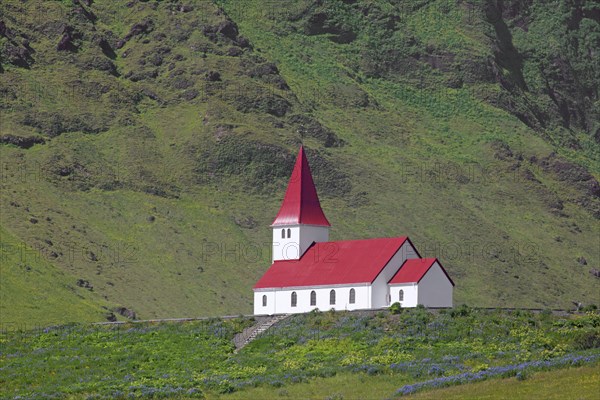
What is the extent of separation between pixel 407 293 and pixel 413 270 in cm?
169

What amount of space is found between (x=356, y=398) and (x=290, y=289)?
3004cm

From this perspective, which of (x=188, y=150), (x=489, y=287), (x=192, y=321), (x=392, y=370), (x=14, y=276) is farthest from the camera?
(x=188, y=150)

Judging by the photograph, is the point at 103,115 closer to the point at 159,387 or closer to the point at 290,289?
the point at 290,289

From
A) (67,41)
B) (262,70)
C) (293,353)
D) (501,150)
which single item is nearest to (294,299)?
(293,353)

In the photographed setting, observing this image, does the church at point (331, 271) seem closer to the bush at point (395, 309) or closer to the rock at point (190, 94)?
the bush at point (395, 309)

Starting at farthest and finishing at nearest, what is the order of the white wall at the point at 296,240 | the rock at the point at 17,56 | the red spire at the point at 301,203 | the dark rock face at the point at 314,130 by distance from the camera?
1. the dark rock face at the point at 314,130
2. the rock at the point at 17,56
3. the red spire at the point at 301,203
4. the white wall at the point at 296,240

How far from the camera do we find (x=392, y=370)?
78250 millimetres

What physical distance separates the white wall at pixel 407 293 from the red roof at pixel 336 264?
5.18 ft

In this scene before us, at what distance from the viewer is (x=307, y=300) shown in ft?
331

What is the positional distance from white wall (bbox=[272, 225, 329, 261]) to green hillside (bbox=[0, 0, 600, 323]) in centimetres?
2352

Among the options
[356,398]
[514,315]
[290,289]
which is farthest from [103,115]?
[356,398]

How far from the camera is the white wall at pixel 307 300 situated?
3871 inches

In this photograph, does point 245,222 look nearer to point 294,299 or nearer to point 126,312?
point 126,312

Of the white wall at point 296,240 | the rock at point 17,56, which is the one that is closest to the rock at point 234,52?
the rock at point 17,56
